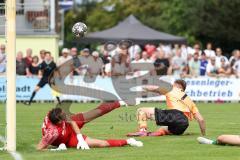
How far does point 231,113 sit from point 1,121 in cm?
764

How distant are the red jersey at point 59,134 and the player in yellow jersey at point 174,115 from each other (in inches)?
104

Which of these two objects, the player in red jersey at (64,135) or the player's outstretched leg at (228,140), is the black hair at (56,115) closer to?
the player in red jersey at (64,135)

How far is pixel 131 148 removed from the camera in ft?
48.3

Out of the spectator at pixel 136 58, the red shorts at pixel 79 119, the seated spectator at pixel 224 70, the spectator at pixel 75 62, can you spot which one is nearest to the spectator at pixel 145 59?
the spectator at pixel 136 58

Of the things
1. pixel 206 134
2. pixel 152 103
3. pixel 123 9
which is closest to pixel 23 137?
pixel 206 134

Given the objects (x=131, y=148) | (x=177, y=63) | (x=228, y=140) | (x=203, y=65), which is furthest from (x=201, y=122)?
(x=177, y=63)

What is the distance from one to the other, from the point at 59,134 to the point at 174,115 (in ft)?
10.6

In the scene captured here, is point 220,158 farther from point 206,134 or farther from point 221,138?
point 206,134

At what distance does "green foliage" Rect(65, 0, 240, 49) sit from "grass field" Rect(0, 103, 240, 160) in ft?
106

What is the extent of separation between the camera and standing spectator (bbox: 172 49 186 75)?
34672 millimetres

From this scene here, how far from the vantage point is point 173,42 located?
152 ft

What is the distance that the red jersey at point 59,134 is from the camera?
14609 mm

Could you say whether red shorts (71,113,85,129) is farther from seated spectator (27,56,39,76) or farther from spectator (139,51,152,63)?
spectator (139,51,152,63)

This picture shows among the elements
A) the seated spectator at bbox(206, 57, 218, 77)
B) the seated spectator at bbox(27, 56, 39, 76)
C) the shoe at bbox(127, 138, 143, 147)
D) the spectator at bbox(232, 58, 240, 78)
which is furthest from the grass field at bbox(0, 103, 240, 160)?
the spectator at bbox(232, 58, 240, 78)
